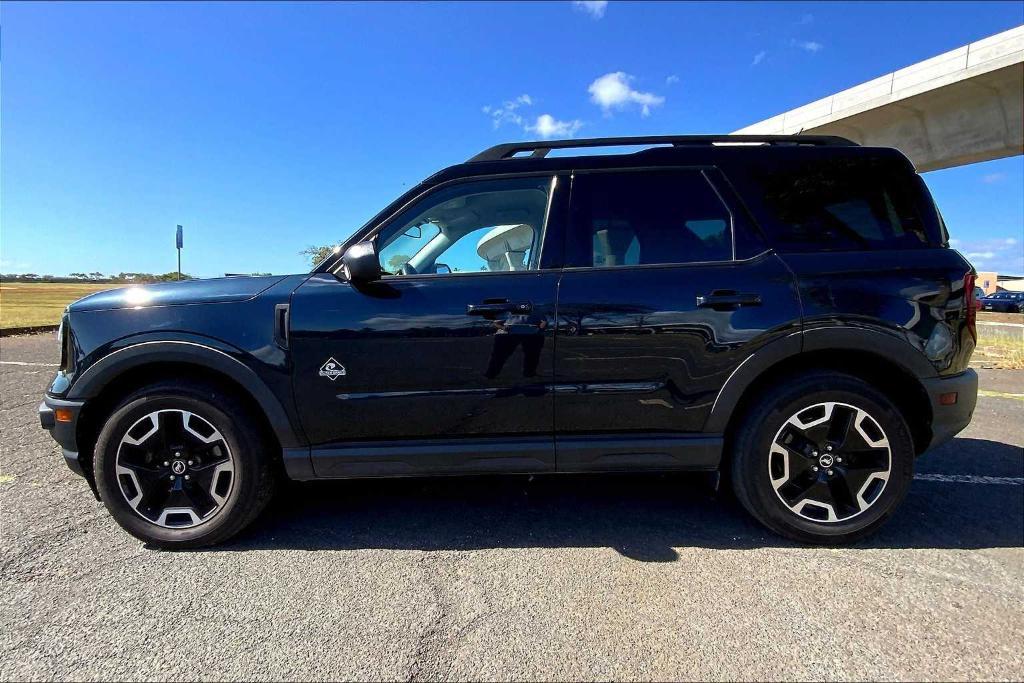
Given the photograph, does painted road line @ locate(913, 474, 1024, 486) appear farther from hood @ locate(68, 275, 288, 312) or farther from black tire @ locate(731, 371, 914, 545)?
hood @ locate(68, 275, 288, 312)

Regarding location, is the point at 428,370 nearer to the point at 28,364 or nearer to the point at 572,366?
the point at 572,366

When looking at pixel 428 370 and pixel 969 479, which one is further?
pixel 969 479

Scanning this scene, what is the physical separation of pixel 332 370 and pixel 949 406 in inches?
122

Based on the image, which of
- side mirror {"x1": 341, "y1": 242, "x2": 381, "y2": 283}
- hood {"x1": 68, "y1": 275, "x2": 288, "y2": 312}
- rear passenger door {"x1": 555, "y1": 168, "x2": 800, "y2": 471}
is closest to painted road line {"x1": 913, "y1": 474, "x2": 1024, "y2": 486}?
rear passenger door {"x1": 555, "y1": 168, "x2": 800, "y2": 471}

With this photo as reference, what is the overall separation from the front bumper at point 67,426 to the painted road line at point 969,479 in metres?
4.93

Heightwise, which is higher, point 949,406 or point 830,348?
point 830,348

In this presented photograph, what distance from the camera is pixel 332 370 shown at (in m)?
2.55

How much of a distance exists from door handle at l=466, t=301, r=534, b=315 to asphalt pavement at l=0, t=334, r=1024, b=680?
3.86 ft

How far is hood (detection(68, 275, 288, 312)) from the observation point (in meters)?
2.63

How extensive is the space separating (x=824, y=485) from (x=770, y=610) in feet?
2.77

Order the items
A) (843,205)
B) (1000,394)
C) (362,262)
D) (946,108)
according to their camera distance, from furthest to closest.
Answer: (946,108) < (1000,394) < (843,205) < (362,262)

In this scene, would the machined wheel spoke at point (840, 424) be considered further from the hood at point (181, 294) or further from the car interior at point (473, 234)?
the hood at point (181, 294)

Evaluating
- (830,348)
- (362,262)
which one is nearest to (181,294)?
(362,262)

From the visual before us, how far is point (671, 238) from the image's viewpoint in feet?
8.91
